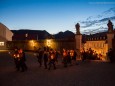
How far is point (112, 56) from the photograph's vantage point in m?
23.2

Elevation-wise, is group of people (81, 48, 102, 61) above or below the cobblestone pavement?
above

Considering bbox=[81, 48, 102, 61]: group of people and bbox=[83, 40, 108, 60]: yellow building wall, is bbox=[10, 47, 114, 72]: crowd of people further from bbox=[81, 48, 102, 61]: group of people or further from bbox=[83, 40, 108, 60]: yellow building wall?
bbox=[83, 40, 108, 60]: yellow building wall

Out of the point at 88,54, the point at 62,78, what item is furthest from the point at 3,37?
the point at 62,78

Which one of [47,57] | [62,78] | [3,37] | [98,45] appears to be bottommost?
[62,78]

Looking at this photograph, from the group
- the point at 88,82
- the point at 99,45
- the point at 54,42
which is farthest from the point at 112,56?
the point at 99,45

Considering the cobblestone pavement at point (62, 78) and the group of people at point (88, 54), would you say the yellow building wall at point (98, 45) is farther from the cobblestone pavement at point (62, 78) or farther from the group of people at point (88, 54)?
the cobblestone pavement at point (62, 78)

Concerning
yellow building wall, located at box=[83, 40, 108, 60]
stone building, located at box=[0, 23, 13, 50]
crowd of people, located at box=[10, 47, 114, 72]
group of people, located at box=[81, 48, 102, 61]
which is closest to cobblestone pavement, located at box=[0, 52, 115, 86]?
crowd of people, located at box=[10, 47, 114, 72]

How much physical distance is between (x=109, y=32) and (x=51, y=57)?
29.4ft

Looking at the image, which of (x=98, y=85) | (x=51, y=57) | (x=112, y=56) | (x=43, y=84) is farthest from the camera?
(x=112, y=56)

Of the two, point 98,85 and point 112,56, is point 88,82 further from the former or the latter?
point 112,56

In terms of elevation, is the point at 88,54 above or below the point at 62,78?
above

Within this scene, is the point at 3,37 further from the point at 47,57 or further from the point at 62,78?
the point at 62,78

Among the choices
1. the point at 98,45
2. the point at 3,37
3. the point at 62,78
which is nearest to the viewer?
the point at 62,78

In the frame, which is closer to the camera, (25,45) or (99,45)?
(25,45)
